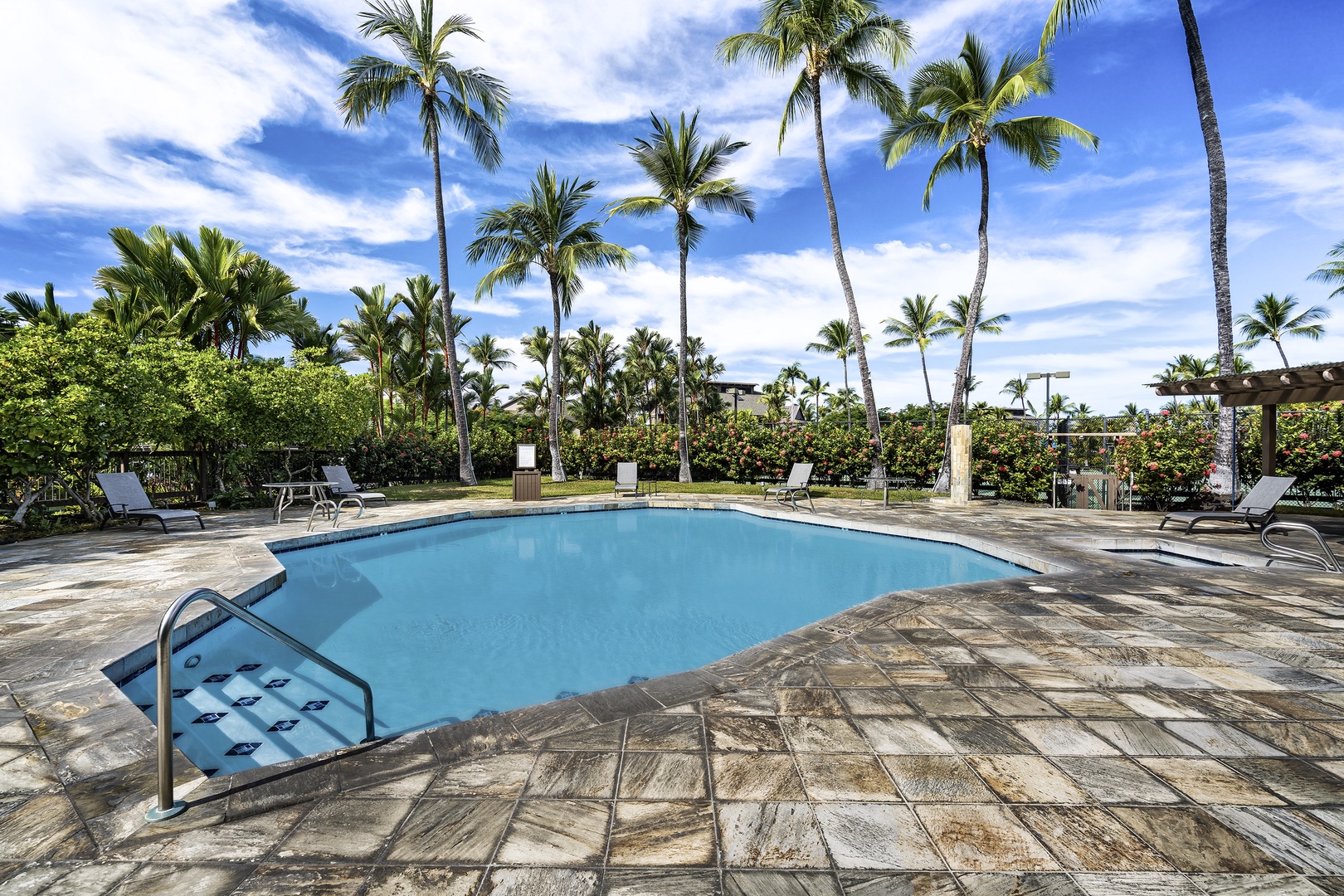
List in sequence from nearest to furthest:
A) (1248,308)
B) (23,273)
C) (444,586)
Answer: (444,586)
(23,273)
(1248,308)

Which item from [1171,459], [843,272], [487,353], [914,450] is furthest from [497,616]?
[487,353]

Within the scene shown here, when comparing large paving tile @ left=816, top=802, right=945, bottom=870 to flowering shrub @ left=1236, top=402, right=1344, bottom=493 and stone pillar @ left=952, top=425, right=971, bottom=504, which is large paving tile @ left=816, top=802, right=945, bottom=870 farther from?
flowering shrub @ left=1236, top=402, right=1344, bottom=493

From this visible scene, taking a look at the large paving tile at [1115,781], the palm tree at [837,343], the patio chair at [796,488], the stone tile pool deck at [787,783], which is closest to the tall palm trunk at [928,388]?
the palm tree at [837,343]

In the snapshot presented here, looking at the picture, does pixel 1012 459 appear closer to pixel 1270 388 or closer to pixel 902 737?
pixel 1270 388

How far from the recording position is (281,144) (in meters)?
14.7

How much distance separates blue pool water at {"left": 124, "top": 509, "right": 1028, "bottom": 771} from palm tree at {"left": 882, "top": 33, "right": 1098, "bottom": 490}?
8.65m

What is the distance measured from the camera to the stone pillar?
12.8m

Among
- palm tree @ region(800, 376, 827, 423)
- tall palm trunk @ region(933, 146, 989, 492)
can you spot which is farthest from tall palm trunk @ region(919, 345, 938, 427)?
tall palm trunk @ region(933, 146, 989, 492)

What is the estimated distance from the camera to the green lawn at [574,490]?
48.7ft

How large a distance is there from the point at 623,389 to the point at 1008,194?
2325cm

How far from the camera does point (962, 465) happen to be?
12938mm

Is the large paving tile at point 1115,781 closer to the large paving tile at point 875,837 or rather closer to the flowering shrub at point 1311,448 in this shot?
the large paving tile at point 875,837

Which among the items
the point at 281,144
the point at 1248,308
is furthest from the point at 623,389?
the point at 1248,308

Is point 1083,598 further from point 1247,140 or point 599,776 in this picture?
point 1247,140
